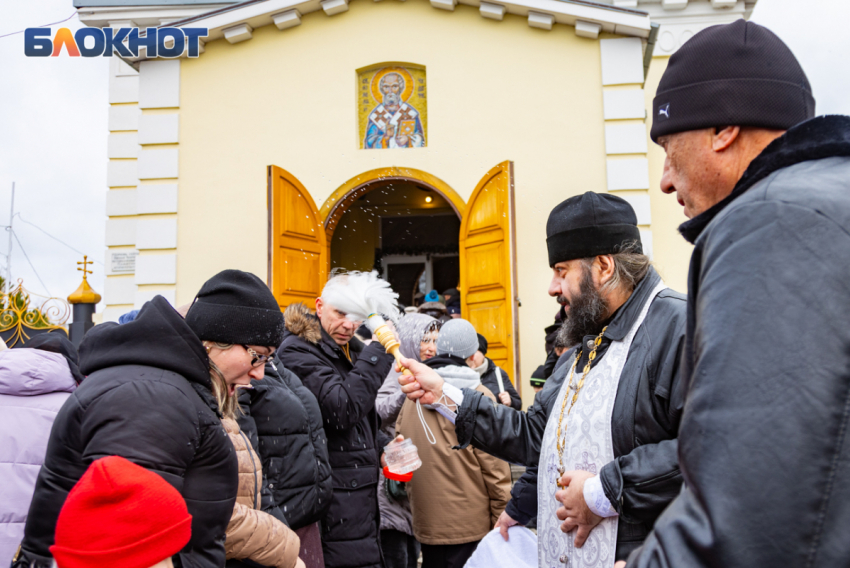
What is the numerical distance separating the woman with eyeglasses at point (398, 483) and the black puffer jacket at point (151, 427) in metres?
Result: 2.80

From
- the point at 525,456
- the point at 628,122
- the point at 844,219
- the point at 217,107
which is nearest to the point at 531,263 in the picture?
the point at 628,122

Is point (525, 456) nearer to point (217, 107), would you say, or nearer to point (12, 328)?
point (217, 107)

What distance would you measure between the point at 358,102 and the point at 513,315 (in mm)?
3982

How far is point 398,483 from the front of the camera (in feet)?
16.2

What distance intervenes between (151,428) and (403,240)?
1303 centimetres

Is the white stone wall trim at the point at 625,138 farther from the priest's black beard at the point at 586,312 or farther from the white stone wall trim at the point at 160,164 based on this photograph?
the priest's black beard at the point at 586,312

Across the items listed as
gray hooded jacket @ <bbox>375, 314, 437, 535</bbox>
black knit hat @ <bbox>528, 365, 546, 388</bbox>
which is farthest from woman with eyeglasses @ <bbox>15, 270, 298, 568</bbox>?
black knit hat @ <bbox>528, 365, 546, 388</bbox>

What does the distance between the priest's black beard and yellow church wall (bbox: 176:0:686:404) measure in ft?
20.5

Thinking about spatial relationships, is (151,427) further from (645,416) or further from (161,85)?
(161,85)

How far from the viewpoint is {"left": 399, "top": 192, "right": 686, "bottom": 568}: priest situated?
201 centimetres

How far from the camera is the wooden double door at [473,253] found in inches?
324

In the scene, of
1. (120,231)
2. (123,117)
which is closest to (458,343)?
(120,231)

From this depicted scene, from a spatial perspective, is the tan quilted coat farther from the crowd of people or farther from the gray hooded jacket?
the gray hooded jacket

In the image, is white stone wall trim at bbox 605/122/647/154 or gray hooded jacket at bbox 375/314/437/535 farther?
white stone wall trim at bbox 605/122/647/154
